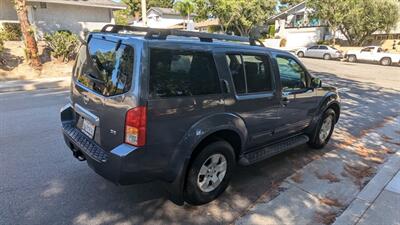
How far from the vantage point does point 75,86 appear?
12.4 ft

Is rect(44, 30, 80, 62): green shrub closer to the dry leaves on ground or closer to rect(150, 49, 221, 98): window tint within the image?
rect(150, 49, 221, 98): window tint

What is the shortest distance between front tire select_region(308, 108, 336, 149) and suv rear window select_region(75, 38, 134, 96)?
355cm

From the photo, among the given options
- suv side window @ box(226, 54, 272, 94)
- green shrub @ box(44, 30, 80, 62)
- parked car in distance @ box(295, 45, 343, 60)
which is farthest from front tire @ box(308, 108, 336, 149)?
parked car in distance @ box(295, 45, 343, 60)

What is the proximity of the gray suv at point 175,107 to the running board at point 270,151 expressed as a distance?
2 centimetres

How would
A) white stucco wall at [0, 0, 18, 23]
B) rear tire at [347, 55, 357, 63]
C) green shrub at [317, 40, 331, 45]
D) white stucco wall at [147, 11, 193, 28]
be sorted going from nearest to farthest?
white stucco wall at [0, 0, 18, 23] → rear tire at [347, 55, 357, 63] → green shrub at [317, 40, 331, 45] → white stucco wall at [147, 11, 193, 28]

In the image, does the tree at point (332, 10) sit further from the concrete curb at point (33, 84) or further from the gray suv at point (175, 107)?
the gray suv at point (175, 107)

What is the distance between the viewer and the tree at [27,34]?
532 inches

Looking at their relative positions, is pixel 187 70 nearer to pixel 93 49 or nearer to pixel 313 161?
pixel 93 49

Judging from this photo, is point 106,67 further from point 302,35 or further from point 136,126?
point 302,35

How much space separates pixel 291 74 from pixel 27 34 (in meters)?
13.1

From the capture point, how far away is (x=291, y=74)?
464 cm

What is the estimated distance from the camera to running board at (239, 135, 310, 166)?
391cm

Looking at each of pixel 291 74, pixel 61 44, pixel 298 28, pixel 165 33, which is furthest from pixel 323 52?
pixel 165 33

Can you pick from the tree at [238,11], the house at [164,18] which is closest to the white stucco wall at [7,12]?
the tree at [238,11]
